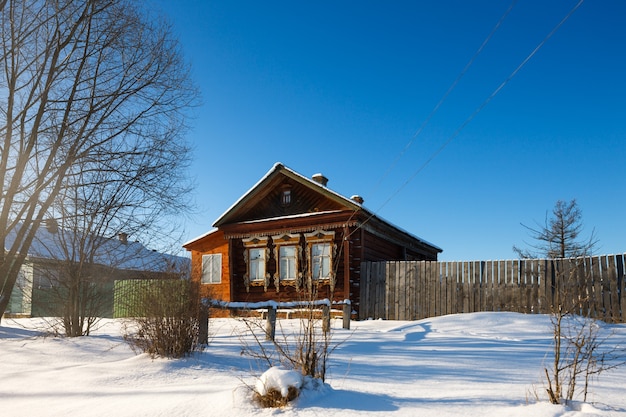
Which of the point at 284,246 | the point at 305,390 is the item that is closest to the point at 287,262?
the point at 284,246

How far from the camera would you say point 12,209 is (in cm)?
1014

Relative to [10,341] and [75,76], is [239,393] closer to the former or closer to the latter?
[10,341]

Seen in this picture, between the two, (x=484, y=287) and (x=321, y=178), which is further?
(x=321, y=178)

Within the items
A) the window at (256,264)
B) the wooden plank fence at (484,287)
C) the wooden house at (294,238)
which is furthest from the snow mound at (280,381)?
the window at (256,264)

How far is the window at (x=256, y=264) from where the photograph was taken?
1936 centimetres

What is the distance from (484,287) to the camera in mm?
15117

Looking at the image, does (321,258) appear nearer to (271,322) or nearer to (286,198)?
(286,198)

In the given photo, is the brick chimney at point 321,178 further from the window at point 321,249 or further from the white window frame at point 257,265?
the white window frame at point 257,265

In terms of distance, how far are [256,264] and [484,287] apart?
8724mm

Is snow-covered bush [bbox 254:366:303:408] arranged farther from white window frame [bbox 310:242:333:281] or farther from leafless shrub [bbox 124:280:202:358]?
white window frame [bbox 310:242:333:281]

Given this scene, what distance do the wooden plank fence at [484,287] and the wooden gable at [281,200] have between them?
9.53 ft

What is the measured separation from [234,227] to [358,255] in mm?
5461

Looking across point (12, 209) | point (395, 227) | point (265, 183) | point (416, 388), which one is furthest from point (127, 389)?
point (395, 227)

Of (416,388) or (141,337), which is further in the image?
(141,337)
